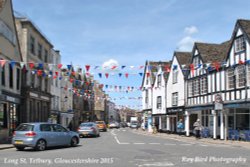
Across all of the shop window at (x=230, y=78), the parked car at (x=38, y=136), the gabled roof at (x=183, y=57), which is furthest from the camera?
the gabled roof at (x=183, y=57)

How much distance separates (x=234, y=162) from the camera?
13320mm

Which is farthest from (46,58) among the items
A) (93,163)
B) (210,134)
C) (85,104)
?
(85,104)

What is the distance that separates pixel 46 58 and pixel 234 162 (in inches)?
1213

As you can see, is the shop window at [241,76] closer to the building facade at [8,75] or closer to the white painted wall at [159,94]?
the building facade at [8,75]

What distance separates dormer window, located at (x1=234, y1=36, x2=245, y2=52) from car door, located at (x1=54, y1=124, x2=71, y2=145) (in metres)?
14.6

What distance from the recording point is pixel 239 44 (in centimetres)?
2753

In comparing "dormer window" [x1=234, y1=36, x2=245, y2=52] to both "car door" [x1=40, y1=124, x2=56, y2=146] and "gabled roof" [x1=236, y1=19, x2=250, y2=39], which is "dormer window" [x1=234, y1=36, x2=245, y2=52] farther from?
"car door" [x1=40, y1=124, x2=56, y2=146]

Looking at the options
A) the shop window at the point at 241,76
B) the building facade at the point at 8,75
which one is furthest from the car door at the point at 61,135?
the shop window at the point at 241,76

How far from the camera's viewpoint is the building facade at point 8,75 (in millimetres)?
27094

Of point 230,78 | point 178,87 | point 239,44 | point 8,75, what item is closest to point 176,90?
point 178,87

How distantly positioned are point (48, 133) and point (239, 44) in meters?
16.1

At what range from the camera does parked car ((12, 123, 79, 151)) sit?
1809 cm

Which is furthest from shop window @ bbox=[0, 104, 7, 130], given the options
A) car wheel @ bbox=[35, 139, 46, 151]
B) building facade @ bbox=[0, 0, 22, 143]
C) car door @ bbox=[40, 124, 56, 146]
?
car wheel @ bbox=[35, 139, 46, 151]

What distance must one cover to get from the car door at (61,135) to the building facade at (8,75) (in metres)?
7.96
